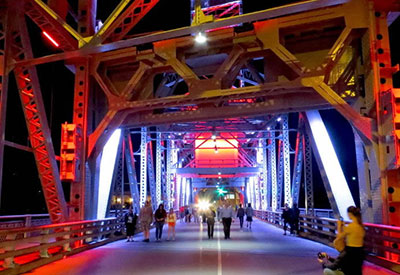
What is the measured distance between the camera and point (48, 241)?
49.3ft

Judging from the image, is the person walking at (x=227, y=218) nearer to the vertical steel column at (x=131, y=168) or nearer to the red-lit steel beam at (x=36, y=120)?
the vertical steel column at (x=131, y=168)

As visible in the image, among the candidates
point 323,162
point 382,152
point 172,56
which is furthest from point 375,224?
point 172,56

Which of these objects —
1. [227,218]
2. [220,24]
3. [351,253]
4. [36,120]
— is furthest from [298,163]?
[351,253]

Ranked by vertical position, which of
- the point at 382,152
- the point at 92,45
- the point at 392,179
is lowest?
the point at 392,179

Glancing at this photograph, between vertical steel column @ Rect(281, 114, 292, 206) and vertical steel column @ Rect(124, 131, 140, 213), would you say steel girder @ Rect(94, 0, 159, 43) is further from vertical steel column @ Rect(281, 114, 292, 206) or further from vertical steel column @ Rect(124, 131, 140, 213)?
vertical steel column @ Rect(281, 114, 292, 206)

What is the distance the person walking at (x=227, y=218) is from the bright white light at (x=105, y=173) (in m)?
5.57

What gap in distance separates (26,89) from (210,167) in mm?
30560

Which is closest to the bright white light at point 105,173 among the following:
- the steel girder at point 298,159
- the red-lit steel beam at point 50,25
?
→ the red-lit steel beam at point 50,25

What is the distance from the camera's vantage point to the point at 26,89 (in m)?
14.1

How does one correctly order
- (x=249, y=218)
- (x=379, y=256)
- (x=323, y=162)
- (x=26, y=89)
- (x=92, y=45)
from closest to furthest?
1. (x=379, y=256)
2. (x=92, y=45)
3. (x=26, y=89)
4. (x=323, y=162)
5. (x=249, y=218)

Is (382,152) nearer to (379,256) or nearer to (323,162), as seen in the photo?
(379,256)

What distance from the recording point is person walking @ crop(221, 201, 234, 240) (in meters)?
19.7

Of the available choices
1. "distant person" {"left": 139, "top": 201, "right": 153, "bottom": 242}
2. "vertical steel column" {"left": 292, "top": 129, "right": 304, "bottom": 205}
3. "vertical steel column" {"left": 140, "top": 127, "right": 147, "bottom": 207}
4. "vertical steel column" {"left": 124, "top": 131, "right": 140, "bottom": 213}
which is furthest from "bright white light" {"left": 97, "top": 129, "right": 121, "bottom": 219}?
"vertical steel column" {"left": 292, "top": 129, "right": 304, "bottom": 205}

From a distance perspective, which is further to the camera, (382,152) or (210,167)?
(210,167)
